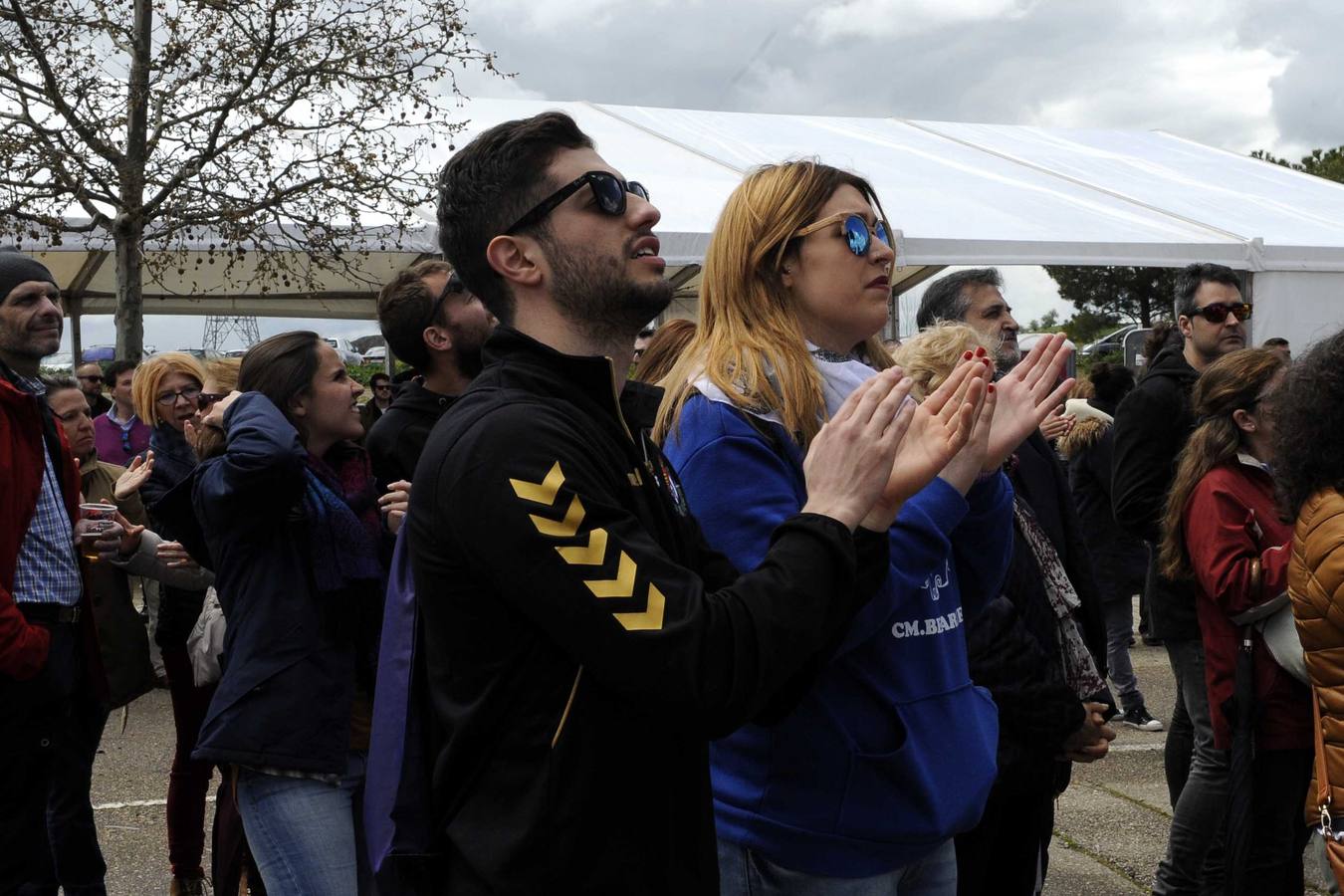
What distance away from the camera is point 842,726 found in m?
1.98

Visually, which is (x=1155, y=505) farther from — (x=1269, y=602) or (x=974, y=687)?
(x=974, y=687)

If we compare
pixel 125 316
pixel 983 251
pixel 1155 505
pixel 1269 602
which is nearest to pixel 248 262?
pixel 125 316

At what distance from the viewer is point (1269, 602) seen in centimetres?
364

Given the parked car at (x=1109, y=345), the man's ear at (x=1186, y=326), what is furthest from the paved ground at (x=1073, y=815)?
the parked car at (x=1109, y=345)

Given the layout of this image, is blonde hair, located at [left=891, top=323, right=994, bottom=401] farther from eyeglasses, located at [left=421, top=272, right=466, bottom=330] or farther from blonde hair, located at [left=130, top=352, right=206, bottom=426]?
blonde hair, located at [left=130, top=352, right=206, bottom=426]

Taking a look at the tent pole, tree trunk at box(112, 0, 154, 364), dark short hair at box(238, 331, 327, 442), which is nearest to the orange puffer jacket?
dark short hair at box(238, 331, 327, 442)

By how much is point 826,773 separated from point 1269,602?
2193 millimetres

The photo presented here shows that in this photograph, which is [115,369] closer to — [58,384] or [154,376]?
[58,384]

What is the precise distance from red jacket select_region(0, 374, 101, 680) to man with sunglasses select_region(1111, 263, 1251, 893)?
3295mm

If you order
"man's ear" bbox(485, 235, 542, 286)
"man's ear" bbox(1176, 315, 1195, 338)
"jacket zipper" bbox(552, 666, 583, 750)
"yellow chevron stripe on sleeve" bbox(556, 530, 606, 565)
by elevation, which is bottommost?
"jacket zipper" bbox(552, 666, 583, 750)

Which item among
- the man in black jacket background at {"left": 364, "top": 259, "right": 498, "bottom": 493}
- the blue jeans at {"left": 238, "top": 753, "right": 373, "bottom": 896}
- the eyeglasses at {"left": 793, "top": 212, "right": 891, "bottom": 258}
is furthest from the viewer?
the man in black jacket background at {"left": 364, "top": 259, "right": 498, "bottom": 493}

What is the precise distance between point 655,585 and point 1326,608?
1.92m

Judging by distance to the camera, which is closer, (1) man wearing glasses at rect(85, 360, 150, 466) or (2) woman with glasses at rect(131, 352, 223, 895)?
(2) woman with glasses at rect(131, 352, 223, 895)

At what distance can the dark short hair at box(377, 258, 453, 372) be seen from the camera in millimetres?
3715
